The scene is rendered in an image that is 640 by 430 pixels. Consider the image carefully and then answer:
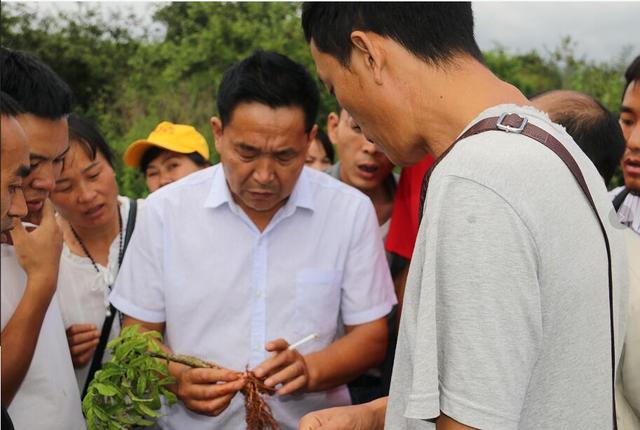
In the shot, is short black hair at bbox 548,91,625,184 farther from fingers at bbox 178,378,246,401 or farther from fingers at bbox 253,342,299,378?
fingers at bbox 178,378,246,401

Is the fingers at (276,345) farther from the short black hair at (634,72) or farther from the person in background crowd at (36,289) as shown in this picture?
the short black hair at (634,72)

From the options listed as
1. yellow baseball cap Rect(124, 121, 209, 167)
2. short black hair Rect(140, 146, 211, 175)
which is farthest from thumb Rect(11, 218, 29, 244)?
short black hair Rect(140, 146, 211, 175)

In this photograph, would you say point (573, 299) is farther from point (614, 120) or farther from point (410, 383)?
point (614, 120)

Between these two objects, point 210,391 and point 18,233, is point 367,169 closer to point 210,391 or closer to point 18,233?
point 210,391

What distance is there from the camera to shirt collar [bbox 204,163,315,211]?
280cm

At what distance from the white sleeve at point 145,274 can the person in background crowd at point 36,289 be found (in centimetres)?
30

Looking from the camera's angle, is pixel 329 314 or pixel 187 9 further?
pixel 187 9

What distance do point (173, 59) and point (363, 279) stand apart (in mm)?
11305

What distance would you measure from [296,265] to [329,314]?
23cm

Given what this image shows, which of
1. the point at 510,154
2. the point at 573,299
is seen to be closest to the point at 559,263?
the point at 573,299

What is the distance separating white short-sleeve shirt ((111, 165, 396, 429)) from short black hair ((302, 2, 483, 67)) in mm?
1258

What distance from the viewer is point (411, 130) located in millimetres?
1577

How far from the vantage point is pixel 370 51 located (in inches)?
61.6

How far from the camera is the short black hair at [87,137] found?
3214 mm
